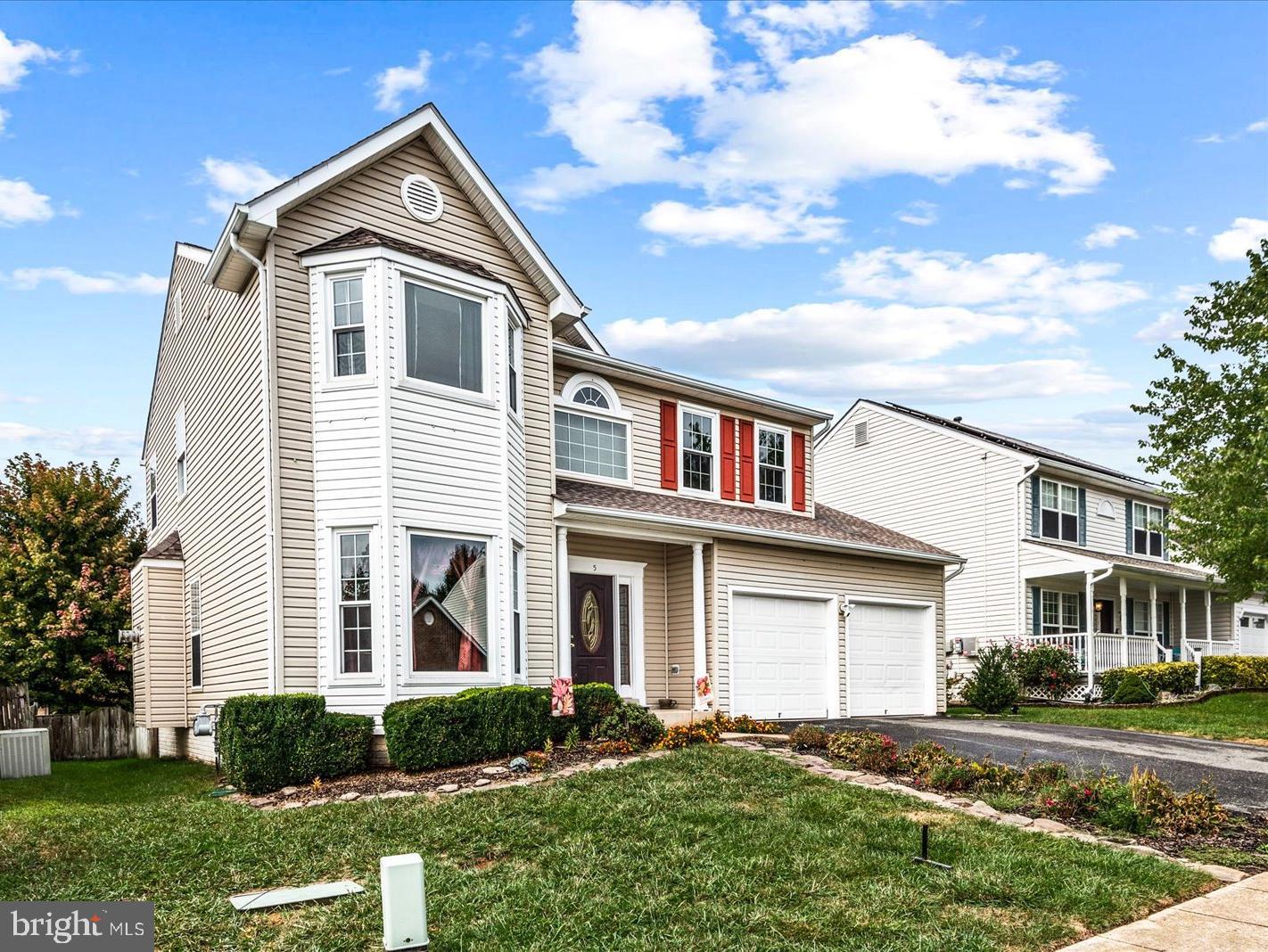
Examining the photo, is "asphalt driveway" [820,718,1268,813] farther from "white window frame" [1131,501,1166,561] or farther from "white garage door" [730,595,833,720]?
"white window frame" [1131,501,1166,561]

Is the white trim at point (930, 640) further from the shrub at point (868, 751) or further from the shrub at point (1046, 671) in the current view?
the shrub at point (868, 751)

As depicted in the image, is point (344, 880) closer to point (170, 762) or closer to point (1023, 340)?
point (170, 762)

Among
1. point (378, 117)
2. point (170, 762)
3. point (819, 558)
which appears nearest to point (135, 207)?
point (378, 117)

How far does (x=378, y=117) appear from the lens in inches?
531

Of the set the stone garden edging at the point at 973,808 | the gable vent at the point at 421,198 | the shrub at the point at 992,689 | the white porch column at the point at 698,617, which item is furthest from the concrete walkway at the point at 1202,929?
the shrub at the point at 992,689

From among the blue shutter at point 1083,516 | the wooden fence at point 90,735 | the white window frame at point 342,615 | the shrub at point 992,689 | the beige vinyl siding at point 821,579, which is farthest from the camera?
the blue shutter at point 1083,516

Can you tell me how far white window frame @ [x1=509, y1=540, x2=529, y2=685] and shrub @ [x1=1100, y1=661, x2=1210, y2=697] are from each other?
15.8m

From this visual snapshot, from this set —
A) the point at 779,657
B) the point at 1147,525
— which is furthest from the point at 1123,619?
the point at 779,657

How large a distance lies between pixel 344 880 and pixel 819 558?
1260 cm

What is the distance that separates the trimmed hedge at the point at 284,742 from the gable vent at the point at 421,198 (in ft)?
21.3

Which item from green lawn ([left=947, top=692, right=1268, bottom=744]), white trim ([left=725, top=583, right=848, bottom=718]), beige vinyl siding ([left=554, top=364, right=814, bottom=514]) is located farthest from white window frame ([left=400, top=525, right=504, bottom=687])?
green lawn ([left=947, top=692, right=1268, bottom=744])

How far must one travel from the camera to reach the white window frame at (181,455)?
17.4 metres

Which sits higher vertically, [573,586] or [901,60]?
[901,60]

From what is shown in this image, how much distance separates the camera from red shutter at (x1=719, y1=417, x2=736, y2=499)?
60.8ft
